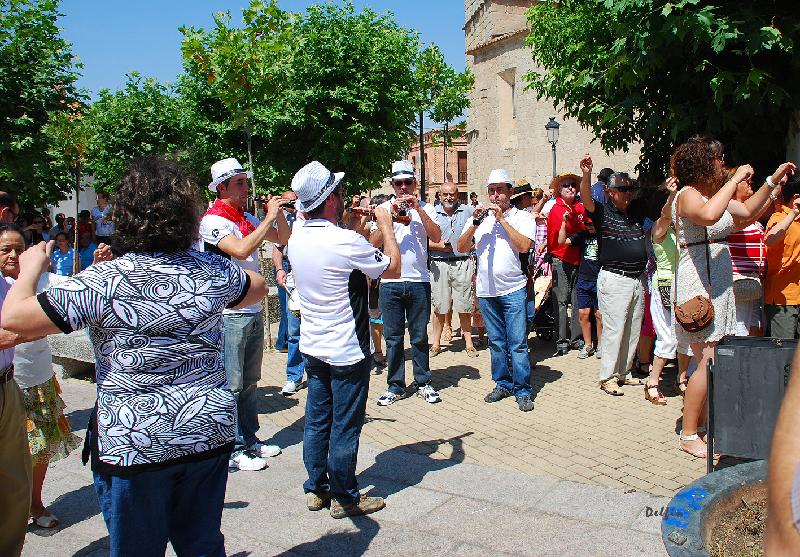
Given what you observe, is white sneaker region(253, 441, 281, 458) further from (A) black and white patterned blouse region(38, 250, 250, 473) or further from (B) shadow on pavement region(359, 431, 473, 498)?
(A) black and white patterned blouse region(38, 250, 250, 473)

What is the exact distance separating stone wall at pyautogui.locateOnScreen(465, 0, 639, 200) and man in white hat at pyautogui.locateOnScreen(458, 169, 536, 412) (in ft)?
68.2

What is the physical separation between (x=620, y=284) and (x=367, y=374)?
10.5 ft

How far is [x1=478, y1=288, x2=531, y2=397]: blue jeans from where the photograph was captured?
6359 mm

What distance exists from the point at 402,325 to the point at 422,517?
8.69 feet

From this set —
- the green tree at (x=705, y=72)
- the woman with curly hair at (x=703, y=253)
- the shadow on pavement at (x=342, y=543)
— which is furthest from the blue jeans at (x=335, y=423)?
the green tree at (x=705, y=72)

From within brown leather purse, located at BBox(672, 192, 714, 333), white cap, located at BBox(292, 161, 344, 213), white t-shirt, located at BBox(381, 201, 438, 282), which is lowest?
brown leather purse, located at BBox(672, 192, 714, 333)

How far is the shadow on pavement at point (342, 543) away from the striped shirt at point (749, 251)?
11.1ft

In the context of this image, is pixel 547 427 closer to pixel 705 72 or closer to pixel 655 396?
pixel 655 396

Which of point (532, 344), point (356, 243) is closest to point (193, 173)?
point (356, 243)

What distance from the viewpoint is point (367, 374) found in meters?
4.24

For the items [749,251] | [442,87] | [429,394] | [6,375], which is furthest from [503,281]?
[442,87]

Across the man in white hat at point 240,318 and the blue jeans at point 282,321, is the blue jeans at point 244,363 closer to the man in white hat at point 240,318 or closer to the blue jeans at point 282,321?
the man in white hat at point 240,318

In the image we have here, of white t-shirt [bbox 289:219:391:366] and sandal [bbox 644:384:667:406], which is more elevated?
white t-shirt [bbox 289:219:391:366]

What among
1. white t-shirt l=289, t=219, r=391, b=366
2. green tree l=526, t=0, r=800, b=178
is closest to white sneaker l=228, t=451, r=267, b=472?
white t-shirt l=289, t=219, r=391, b=366
